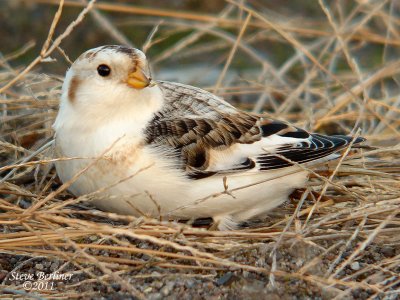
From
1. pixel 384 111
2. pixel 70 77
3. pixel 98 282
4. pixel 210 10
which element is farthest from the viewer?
pixel 210 10

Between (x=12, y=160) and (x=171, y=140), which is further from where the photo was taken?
(x=12, y=160)

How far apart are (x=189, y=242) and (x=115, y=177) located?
1.21 ft

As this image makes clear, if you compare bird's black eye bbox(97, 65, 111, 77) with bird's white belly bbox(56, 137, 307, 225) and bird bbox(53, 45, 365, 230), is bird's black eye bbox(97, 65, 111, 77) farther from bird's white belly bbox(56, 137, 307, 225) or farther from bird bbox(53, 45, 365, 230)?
bird's white belly bbox(56, 137, 307, 225)

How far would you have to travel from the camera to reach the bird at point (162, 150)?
310 centimetres

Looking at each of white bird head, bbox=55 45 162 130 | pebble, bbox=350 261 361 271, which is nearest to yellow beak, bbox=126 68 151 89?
white bird head, bbox=55 45 162 130

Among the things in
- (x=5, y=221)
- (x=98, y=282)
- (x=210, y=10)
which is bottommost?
(x=98, y=282)

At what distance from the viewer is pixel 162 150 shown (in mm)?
3154

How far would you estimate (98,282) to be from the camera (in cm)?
287

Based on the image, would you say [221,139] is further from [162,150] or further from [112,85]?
[112,85]

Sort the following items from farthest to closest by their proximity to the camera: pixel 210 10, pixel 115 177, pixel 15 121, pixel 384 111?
pixel 210 10, pixel 384 111, pixel 15 121, pixel 115 177

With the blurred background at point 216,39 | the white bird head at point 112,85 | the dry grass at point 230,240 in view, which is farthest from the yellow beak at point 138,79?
the blurred background at point 216,39

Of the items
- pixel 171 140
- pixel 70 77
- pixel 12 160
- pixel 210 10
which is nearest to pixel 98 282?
pixel 171 140

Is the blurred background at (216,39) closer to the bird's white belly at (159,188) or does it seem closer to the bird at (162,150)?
the bird at (162,150)

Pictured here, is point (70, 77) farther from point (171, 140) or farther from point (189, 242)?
point (189, 242)
